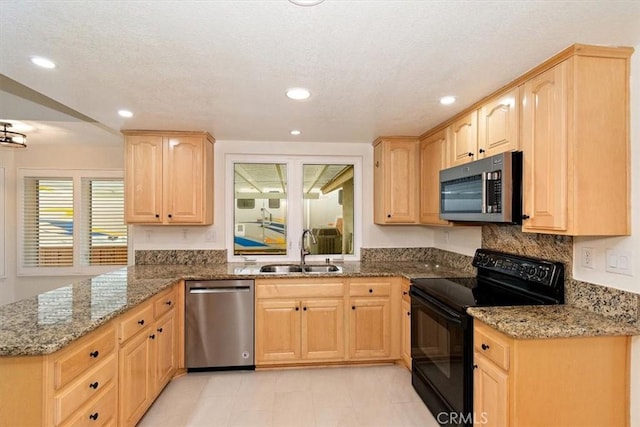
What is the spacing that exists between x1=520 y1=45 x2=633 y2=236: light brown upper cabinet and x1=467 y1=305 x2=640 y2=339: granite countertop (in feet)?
1.44

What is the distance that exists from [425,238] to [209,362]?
101 inches

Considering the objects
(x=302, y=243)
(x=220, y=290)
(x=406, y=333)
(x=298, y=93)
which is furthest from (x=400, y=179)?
(x=220, y=290)

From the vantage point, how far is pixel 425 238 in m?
3.71

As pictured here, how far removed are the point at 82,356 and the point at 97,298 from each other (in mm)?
556

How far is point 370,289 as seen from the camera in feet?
9.82

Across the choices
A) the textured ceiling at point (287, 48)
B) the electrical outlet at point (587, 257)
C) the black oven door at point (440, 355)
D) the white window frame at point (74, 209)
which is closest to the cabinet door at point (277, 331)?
the black oven door at point (440, 355)

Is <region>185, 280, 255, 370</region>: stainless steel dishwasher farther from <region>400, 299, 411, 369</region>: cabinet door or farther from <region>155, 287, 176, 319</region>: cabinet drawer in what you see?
<region>400, 299, 411, 369</region>: cabinet door

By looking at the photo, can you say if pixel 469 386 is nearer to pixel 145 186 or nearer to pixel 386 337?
pixel 386 337

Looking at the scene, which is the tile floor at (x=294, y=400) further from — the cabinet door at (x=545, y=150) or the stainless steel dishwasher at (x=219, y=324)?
the cabinet door at (x=545, y=150)

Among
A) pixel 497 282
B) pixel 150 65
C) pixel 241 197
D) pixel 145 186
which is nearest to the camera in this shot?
pixel 150 65

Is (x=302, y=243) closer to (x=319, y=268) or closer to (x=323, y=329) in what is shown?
(x=319, y=268)

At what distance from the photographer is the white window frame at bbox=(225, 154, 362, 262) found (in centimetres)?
357

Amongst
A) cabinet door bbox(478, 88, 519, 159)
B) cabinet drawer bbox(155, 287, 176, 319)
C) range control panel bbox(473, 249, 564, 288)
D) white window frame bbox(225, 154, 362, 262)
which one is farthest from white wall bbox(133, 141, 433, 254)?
cabinet door bbox(478, 88, 519, 159)

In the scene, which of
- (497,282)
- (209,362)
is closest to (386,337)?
(497,282)
